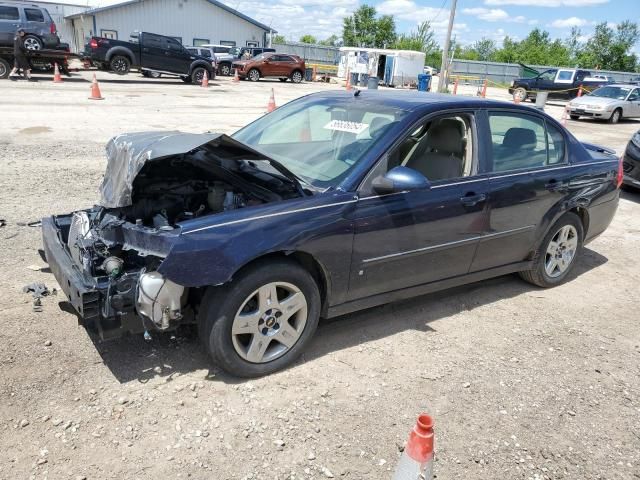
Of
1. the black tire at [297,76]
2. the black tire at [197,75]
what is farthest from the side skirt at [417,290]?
the black tire at [297,76]

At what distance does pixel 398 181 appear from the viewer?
3.32m

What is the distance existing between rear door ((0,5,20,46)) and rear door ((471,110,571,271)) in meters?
20.2

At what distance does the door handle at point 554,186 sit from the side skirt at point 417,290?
26.2 inches

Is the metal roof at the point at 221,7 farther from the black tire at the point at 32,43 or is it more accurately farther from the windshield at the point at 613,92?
the windshield at the point at 613,92

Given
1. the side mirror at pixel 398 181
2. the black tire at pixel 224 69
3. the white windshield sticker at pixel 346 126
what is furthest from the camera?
the black tire at pixel 224 69

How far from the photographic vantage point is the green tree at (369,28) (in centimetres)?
8444

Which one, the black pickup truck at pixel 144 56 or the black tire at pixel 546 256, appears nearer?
the black tire at pixel 546 256

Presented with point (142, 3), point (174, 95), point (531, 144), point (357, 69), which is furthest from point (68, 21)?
point (531, 144)

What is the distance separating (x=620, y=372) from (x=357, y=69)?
3574 centimetres

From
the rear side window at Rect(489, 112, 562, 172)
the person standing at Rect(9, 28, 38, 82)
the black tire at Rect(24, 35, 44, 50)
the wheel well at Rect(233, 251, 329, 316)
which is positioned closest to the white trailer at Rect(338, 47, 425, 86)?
the black tire at Rect(24, 35, 44, 50)

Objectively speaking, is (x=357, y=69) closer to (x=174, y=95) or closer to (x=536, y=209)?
(x=174, y=95)

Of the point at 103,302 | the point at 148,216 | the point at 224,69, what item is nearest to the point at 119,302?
the point at 103,302

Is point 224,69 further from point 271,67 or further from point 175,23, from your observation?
point 175,23

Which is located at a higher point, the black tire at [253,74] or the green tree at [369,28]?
the green tree at [369,28]
